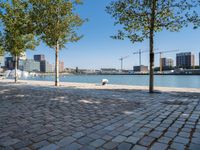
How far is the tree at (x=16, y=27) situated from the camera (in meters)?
20.7

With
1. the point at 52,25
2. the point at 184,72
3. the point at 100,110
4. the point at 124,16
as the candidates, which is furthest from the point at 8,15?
the point at 184,72

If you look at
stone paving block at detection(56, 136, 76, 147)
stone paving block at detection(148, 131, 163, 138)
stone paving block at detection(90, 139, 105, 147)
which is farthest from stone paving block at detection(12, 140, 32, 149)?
stone paving block at detection(148, 131, 163, 138)

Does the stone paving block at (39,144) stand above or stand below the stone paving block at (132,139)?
below

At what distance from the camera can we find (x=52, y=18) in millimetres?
19156

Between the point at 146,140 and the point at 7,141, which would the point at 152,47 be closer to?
the point at 146,140

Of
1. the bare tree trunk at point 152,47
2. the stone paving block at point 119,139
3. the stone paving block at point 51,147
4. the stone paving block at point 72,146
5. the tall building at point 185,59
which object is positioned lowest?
the stone paving block at point 51,147

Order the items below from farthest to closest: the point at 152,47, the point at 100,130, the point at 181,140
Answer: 1. the point at 152,47
2. the point at 100,130
3. the point at 181,140

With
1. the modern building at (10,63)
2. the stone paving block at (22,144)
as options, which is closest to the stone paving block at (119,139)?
the stone paving block at (22,144)

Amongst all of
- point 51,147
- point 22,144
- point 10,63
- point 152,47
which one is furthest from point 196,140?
point 10,63

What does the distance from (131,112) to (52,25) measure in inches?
583

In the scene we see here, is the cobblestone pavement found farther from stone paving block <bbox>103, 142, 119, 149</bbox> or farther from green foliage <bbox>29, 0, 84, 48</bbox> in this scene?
green foliage <bbox>29, 0, 84, 48</bbox>

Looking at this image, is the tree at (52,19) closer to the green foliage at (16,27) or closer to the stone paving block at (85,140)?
the green foliage at (16,27)

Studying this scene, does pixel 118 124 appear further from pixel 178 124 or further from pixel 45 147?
pixel 45 147

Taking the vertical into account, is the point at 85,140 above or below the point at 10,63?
below
